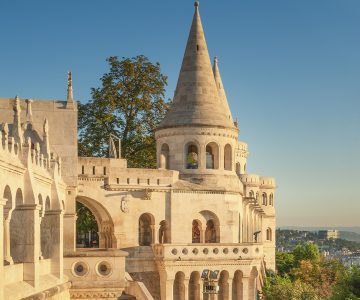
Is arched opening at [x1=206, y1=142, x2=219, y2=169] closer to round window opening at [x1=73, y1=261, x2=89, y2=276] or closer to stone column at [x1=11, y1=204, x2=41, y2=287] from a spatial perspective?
round window opening at [x1=73, y1=261, x2=89, y2=276]

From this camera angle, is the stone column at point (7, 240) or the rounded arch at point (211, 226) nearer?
the stone column at point (7, 240)

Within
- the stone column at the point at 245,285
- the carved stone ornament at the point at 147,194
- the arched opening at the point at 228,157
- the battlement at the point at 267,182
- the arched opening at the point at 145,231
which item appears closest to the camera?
the carved stone ornament at the point at 147,194

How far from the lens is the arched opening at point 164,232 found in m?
40.1

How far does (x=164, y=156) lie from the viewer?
42.3 m

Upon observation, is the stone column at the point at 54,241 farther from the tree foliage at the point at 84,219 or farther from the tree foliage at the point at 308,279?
the tree foliage at the point at 84,219

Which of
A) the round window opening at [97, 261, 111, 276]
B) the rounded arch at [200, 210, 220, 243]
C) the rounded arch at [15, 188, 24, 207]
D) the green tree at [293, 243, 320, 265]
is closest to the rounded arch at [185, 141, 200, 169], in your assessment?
the rounded arch at [200, 210, 220, 243]

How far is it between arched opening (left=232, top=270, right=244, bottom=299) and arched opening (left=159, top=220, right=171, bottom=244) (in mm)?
3679

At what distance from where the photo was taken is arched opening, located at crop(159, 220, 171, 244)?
4011 centimetres

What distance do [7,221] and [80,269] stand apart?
843cm

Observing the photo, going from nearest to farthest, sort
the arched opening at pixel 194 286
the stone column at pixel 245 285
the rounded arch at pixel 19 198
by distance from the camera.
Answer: the rounded arch at pixel 19 198 < the arched opening at pixel 194 286 < the stone column at pixel 245 285

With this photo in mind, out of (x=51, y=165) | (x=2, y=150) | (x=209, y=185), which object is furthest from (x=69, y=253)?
(x=209, y=185)

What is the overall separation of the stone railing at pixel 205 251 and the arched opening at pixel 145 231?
48.7 inches

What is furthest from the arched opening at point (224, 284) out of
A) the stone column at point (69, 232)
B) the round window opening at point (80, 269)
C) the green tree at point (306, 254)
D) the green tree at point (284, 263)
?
the green tree at point (306, 254)

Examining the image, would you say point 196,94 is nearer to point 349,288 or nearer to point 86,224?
point 86,224
